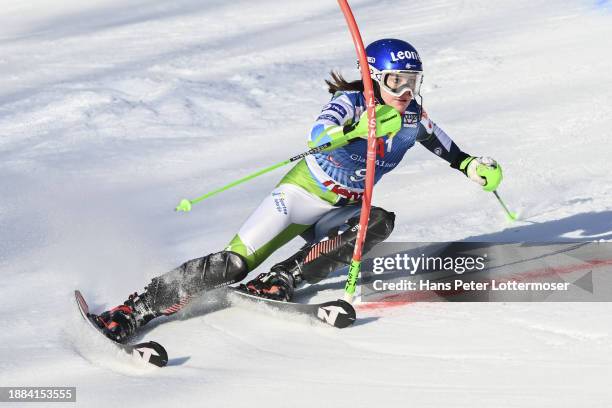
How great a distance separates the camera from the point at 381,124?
4738mm

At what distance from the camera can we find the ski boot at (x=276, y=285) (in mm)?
5273

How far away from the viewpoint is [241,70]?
12852 millimetres

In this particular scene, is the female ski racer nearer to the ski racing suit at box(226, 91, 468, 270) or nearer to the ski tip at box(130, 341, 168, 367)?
the ski racing suit at box(226, 91, 468, 270)

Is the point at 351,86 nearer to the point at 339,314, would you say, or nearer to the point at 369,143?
the point at 369,143

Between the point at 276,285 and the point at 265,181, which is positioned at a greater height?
the point at 265,181

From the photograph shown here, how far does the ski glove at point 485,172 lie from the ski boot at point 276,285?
1193 millimetres

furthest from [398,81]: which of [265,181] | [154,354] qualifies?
[265,181]

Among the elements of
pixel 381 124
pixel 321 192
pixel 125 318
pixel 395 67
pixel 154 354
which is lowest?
pixel 154 354

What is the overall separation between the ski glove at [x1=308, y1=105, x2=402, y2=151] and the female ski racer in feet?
0.04

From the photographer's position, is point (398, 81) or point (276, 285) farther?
point (276, 285)

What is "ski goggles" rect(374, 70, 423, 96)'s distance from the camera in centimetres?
507

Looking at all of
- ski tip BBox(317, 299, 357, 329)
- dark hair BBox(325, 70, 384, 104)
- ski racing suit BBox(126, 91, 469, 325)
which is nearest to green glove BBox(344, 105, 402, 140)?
ski racing suit BBox(126, 91, 469, 325)

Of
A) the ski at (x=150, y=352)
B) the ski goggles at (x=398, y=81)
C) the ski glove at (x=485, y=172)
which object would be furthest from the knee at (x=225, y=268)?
the ski glove at (x=485, y=172)

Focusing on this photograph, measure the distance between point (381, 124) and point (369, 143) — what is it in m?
0.11
